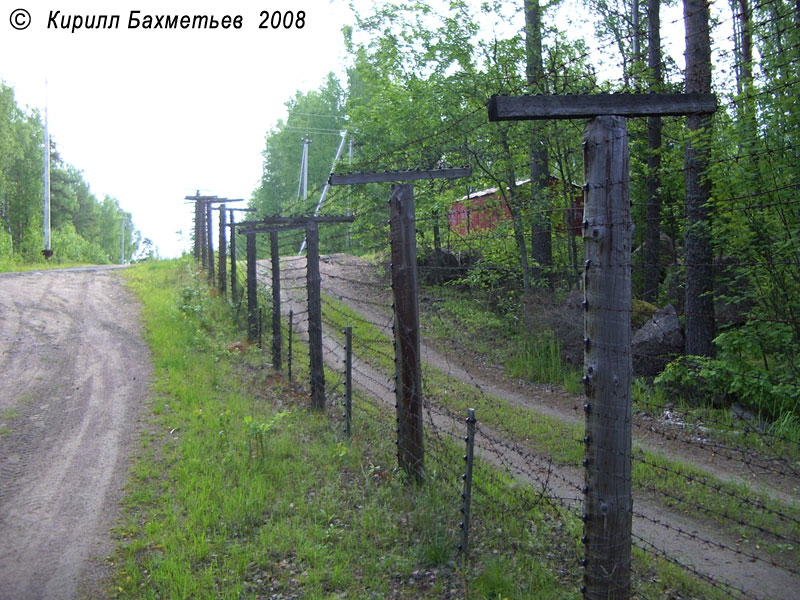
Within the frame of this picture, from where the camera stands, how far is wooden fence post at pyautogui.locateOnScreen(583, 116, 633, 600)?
4.10 metres

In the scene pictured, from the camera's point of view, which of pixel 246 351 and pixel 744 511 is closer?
pixel 744 511

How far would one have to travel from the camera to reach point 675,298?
15820 millimetres

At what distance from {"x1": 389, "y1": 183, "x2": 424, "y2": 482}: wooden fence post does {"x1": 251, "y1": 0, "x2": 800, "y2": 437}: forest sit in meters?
0.53

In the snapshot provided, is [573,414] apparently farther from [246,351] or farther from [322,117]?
[322,117]

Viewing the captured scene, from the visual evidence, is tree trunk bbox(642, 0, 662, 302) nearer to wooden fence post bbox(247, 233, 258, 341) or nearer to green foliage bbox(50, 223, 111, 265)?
wooden fence post bbox(247, 233, 258, 341)

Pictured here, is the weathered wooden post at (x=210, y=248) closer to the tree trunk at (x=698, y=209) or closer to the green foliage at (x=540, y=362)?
the green foliage at (x=540, y=362)

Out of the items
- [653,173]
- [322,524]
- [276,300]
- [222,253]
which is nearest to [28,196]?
[222,253]

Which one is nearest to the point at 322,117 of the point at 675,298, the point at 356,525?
the point at 675,298

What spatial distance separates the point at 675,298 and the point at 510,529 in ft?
37.4

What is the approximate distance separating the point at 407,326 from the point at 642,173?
36.9 feet

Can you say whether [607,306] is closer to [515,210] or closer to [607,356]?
[607,356]

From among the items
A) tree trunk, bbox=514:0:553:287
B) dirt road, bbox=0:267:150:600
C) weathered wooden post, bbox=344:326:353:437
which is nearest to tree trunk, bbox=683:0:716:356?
tree trunk, bbox=514:0:553:287

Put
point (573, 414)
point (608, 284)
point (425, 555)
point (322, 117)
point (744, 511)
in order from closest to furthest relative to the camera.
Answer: point (608, 284) → point (425, 555) → point (744, 511) → point (573, 414) → point (322, 117)

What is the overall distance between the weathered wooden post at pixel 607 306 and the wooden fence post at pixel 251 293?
12038 millimetres
